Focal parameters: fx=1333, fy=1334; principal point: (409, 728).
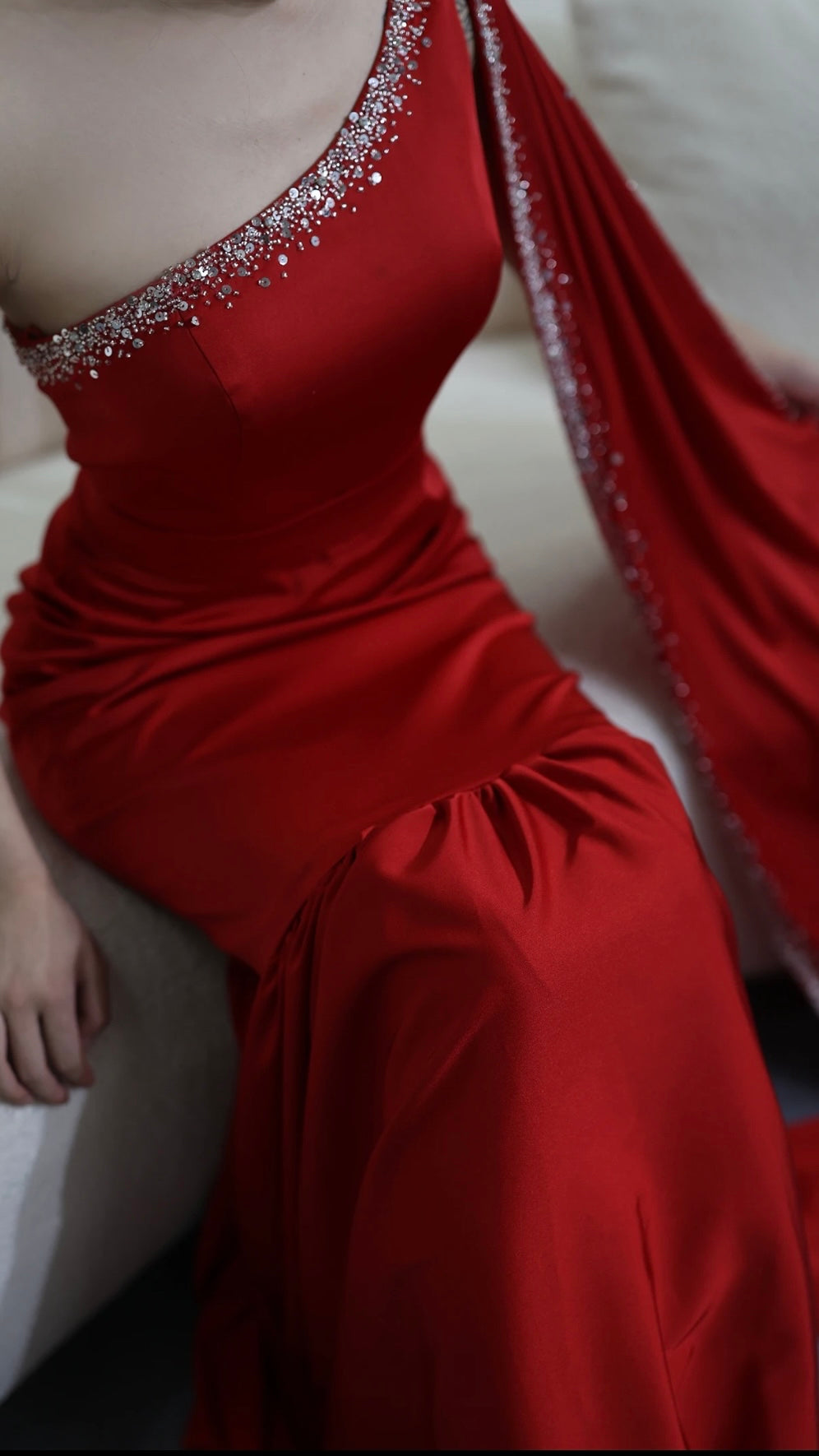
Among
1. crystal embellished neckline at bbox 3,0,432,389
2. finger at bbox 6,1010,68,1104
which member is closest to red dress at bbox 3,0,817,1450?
crystal embellished neckline at bbox 3,0,432,389

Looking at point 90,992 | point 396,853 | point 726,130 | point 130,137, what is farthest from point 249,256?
point 726,130

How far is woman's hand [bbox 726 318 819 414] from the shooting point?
1.05m

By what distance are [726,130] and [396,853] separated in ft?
2.93

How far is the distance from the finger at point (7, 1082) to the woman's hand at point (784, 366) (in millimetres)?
742

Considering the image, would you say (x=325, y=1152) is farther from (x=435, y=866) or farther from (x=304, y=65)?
(x=304, y=65)

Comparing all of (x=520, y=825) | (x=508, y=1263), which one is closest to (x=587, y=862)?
(x=520, y=825)

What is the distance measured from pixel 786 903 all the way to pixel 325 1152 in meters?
0.41

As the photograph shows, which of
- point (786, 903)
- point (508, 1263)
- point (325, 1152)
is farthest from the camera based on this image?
point (786, 903)

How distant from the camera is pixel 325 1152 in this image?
776 mm

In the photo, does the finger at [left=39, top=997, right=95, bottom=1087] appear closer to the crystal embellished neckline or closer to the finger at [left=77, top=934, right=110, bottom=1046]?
the finger at [left=77, top=934, right=110, bottom=1046]

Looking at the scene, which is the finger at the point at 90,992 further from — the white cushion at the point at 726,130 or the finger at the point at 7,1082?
the white cushion at the point at 726,130

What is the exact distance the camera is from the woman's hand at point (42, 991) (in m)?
0.78

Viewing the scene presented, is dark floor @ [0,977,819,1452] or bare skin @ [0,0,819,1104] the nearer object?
bare skin @ [0,0,819,1104]

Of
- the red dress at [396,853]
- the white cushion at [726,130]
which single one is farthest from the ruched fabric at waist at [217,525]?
the white cushion at [726,130]
